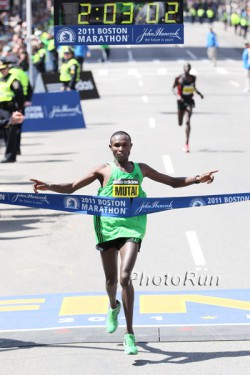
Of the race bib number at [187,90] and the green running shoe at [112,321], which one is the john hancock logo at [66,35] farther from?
the race bib number at [187,90]

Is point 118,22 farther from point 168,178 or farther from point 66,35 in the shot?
point 168,178

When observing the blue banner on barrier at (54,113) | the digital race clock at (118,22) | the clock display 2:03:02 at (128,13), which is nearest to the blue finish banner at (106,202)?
the digital race clock at (118,22)

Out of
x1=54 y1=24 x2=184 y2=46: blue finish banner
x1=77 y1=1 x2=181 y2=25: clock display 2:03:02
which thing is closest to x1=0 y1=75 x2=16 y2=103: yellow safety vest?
x1=77 y1=1 x2=181 y2=25: clock display 2:03:02

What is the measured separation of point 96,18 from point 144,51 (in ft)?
174

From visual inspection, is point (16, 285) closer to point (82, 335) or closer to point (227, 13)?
point (82, 335)

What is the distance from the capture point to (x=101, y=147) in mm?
26000

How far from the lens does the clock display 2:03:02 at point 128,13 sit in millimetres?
17359

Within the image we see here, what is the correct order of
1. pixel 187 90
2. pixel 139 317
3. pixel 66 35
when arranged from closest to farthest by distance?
pixel 139 317 → pixel 66 35 → pixel 187 90

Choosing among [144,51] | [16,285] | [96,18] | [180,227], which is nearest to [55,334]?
[16,285]

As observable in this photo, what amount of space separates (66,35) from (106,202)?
7.28 meters

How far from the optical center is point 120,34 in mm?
17281

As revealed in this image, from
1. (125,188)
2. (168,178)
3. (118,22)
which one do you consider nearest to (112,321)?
(125,188)

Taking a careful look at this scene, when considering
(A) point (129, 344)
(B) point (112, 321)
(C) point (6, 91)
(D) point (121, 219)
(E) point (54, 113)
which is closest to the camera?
(A) point (129, 344)

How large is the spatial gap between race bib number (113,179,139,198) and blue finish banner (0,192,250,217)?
0.20 feet
